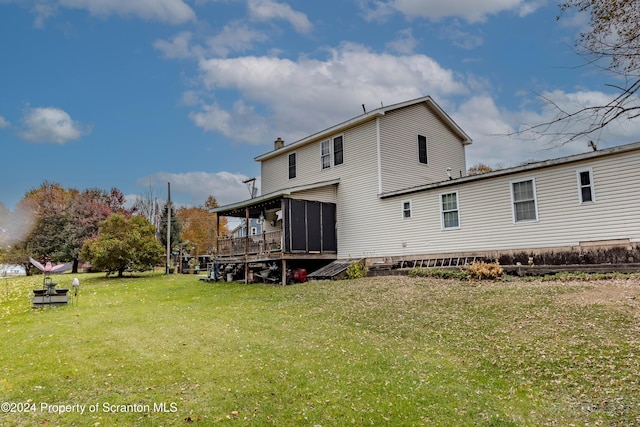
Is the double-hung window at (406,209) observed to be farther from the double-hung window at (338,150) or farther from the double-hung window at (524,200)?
the double-hung window at (338,150)

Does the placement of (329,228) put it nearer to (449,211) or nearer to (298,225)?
(298,225)

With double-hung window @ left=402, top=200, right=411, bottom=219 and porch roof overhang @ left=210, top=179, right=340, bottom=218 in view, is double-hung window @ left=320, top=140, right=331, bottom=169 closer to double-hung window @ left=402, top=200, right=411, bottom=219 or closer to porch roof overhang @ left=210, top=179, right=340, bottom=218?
porch roof overhang @ left=210, top=179, right=340, bottom=218

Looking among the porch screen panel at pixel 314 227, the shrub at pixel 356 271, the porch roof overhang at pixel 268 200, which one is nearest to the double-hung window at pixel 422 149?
the porch roof overhang at pixel 268 200

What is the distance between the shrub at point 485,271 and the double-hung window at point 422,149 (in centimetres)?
801

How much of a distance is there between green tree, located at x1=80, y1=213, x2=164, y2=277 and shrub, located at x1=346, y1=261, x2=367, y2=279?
13.8 m

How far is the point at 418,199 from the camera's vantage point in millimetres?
16078

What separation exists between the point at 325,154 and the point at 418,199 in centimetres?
634

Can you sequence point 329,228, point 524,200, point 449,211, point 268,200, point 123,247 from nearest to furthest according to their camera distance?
1. point 524,200
2. point 449,211
3. point 268,200
4. point 329,228
5. point 123,247

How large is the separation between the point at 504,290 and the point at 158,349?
8315 mm

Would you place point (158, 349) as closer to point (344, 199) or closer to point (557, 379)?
point (557, 379)

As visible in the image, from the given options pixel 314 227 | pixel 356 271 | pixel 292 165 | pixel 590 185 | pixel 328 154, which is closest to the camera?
pixel 590 185

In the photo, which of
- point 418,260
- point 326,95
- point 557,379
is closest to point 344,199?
point 418,260

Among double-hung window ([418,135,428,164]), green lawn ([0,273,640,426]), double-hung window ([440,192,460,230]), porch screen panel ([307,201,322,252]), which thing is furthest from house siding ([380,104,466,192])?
green lawn ([0,273,640,426])

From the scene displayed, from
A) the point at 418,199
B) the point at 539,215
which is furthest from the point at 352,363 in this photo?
the point at 418,199
